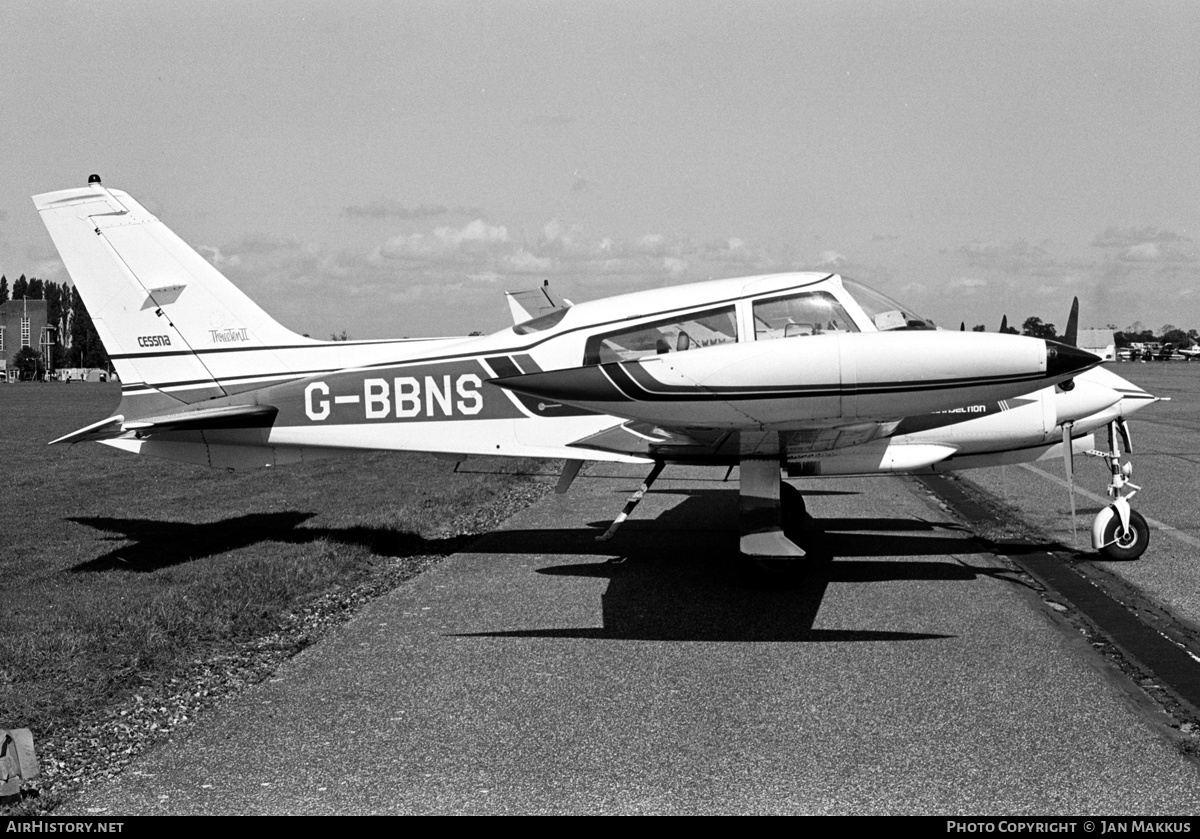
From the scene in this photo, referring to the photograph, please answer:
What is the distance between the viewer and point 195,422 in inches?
356

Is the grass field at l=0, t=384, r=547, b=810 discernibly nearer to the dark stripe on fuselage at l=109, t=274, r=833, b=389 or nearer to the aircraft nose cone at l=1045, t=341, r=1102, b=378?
the dark stripe on fuselage at l=109, t=274, r=833, b=389

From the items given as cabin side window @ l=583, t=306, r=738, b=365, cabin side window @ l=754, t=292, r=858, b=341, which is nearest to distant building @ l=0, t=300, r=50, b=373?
cabin side window @ l=583, t=306, r=738, b=365

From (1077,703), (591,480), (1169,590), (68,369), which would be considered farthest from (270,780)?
(68,369)

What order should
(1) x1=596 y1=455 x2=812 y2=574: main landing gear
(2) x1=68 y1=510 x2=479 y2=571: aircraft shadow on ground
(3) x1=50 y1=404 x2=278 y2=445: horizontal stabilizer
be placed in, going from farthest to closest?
(2) x1=68 y1=510 x2=479 y2=571: aircraft shadow on ground, (3) x1=50 y1=404 x2=278 y2=445: horizontal stabilizer, (1) x1=596 y1=455 x2=812 y2=574: main landing gear

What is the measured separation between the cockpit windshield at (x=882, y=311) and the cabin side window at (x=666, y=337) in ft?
3.23

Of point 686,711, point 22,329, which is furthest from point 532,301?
point 22,329

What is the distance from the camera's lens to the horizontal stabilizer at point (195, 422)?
29.0 feet

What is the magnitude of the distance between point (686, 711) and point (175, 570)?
521 cm

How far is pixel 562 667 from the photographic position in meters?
5.72

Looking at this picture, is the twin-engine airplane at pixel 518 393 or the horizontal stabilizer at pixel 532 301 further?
the horizontal stabilizer at pixel 532 301

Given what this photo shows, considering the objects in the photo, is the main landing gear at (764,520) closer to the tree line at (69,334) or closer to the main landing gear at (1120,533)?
the main landing gear at (1120,533)

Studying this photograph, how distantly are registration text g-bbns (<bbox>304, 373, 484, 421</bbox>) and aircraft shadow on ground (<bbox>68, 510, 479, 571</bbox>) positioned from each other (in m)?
1.30

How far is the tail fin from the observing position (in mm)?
9414

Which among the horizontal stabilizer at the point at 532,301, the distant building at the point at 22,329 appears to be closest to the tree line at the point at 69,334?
the distant building at the point at 22,329
